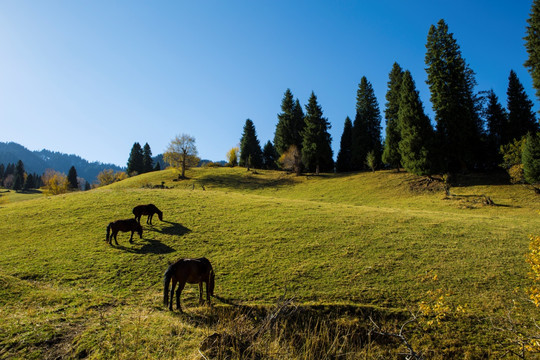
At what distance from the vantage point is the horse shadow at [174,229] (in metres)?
17.4

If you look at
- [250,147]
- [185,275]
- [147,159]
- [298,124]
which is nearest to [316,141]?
[298,124]

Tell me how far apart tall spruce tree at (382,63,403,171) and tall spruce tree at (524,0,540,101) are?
A: 17828 millimetres

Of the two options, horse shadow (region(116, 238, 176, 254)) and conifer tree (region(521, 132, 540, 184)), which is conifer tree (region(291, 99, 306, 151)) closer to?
conifer tree (region(521, 132, 540, 184))

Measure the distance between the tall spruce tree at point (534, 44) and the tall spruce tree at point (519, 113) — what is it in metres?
13.7

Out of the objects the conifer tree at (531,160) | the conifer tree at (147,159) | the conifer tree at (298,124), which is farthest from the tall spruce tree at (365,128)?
the conifer tree at (147,159)

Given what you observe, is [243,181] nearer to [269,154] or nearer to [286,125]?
[286,125]

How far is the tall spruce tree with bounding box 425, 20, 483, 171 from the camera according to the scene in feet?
131

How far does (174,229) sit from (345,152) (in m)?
55.6

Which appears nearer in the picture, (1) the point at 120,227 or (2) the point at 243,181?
(1) the point at 120,227

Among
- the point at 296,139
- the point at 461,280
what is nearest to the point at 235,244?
the point at 461,280

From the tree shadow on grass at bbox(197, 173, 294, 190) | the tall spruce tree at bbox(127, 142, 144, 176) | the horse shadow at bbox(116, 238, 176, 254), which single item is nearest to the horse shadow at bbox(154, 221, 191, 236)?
the horse shadow at bbox(116, 238, 176, 254)

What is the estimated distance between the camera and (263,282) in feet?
36.8

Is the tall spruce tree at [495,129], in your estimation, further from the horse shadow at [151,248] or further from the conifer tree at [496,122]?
the horse shadow at [151,248]

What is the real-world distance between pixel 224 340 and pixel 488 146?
53.8 metres
